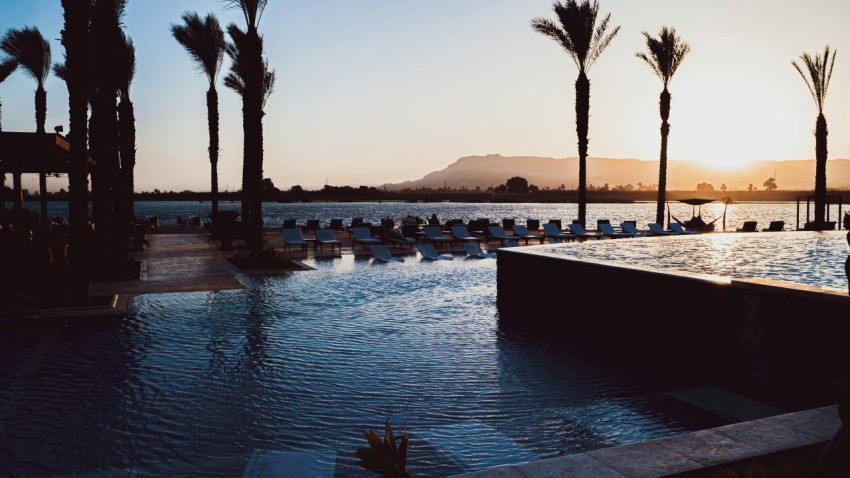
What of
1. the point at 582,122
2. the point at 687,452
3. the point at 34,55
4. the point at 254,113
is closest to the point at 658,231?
the point at 582,122

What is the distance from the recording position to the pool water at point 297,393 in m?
4.84

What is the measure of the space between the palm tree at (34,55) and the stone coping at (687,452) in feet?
124

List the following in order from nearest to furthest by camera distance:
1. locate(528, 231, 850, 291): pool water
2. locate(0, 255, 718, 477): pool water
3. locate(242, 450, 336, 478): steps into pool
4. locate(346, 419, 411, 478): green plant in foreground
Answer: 1. locate(346, 419, 411, 478): green plant in foreground
2. locate(242, 450, 336, 478): steps into pool
3. locate(0, 255, 718, 477): pool water
4. locate(528, 231, 850, 291): pool water

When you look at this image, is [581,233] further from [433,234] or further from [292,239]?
[292,239]

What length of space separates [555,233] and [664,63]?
13.6m

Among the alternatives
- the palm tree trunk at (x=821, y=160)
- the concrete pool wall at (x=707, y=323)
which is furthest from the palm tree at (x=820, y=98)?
the concrete pool wall at (x=707, y=323)

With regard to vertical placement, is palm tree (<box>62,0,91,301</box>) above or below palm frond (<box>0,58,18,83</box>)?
below

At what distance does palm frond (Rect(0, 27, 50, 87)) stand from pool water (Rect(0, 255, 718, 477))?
31957 millimetres

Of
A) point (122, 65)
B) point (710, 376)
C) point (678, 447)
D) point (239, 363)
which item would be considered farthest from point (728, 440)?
point (122, 65)

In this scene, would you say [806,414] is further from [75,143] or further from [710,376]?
[75,143]

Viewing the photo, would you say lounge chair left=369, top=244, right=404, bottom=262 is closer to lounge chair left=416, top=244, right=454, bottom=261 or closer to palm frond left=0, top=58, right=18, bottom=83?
lounge chair left=416, top=244, right=454, bottom=261

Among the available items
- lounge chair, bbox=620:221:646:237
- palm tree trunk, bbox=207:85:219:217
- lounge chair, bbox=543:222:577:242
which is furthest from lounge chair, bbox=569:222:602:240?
palm tree trunk, bbox=207:85:219:217

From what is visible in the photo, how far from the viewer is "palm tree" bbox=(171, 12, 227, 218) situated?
95.2 ft

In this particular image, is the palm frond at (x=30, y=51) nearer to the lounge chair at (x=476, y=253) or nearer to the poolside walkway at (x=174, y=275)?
the poolside walkway at (x=174, y=275)
